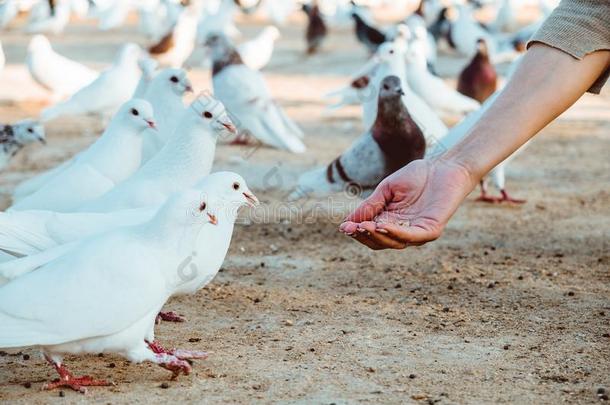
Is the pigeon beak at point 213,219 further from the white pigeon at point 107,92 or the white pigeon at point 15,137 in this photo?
the white pigeon at point 107,92

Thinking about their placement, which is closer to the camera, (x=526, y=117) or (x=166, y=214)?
(x=526, y=117)

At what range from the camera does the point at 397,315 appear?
13.8 ft

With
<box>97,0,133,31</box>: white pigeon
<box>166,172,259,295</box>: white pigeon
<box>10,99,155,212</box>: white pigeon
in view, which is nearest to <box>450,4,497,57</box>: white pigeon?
<box>97,0,133,31</box>: white pigeon

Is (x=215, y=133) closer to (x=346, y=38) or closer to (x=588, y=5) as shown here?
(x=588, y=5)

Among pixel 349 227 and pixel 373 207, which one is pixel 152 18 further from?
pixel 349 227

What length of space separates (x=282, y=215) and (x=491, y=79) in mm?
4560

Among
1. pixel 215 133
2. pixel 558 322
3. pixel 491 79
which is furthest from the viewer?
pixel 491 79

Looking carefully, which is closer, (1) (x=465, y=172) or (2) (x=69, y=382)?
(1) (x=465, y=172)

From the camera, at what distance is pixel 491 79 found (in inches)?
396

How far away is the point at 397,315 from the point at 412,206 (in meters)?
1.30

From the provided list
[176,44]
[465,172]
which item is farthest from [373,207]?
[176,44]

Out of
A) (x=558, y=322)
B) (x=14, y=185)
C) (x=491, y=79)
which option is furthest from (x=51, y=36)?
(x=558, y=322)

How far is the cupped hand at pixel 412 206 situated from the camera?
286 centimetres

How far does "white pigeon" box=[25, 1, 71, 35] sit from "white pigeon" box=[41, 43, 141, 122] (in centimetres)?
1019
